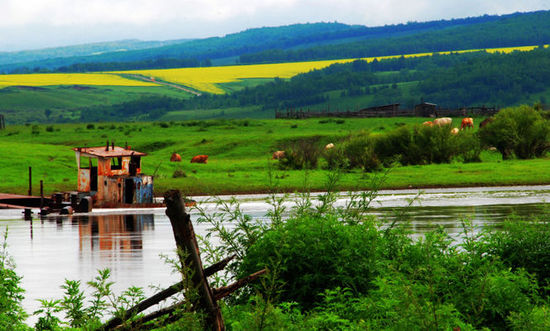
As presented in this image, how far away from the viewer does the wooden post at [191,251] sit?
8336 millimetres

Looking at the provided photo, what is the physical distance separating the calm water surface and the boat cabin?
2.49 feet

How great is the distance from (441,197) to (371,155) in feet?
47.0

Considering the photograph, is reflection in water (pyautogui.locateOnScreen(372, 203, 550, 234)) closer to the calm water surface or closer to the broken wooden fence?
the calm water surface

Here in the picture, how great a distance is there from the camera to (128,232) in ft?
84.9

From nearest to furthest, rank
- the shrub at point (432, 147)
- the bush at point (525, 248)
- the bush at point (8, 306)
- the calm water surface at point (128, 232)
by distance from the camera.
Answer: the bush at point (8, 306) → the bush at point (525, 248) → the calm water surface at point (128, 232) → the shrub at point (432, 147)

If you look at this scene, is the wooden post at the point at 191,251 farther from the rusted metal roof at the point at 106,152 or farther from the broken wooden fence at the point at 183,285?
the rusted metal roof at the point at 106,152

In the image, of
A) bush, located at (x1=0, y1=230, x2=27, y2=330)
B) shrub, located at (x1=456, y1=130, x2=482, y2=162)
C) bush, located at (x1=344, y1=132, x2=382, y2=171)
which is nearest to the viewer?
bush, located at (x1=0, y1=230, x2=27, y2=330)

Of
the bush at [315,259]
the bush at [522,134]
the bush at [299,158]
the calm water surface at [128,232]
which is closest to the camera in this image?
the bush at [315,259]

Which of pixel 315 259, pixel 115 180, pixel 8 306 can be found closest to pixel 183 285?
pixel 315 259

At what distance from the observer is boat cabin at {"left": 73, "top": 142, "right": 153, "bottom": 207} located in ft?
115

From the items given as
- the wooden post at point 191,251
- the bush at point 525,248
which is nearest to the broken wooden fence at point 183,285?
the wooden post at point 191,251

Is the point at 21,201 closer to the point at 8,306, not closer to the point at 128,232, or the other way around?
the point at 128,232

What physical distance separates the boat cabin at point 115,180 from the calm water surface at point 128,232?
760mm

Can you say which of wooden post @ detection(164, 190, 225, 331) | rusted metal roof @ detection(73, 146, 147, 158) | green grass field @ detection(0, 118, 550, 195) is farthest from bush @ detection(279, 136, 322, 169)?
wooden post @ detection(164, 190, 225, 331)
